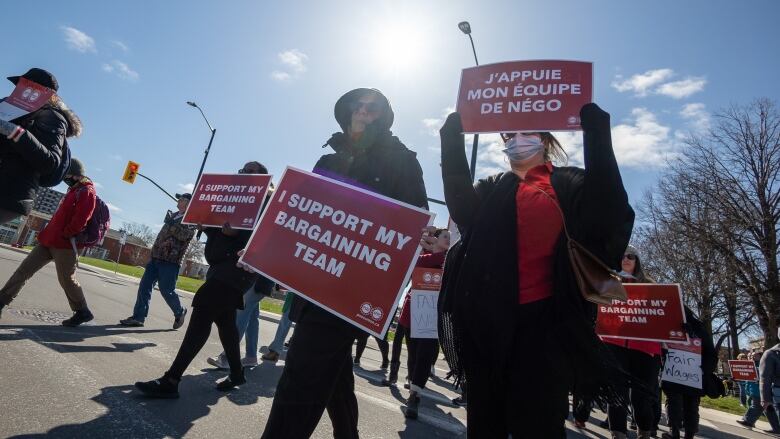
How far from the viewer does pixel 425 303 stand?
5.01 metres

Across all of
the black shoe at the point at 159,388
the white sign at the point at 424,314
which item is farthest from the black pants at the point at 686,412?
the black shoe at the point at 159,388

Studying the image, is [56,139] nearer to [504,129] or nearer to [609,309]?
[504,129]

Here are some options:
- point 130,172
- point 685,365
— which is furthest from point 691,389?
point 130,172

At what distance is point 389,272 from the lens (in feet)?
6.84

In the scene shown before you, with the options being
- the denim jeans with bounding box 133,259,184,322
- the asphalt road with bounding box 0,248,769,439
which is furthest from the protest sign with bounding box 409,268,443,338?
the denim jeans with bounding box 133,259,184,322

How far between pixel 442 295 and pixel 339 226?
67cm

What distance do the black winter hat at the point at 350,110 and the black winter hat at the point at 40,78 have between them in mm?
2350

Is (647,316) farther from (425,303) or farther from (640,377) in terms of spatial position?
(425,303)

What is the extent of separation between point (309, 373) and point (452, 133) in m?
1.32

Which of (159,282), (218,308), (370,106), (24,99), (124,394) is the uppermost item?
(370,106)

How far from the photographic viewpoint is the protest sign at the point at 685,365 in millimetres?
5180

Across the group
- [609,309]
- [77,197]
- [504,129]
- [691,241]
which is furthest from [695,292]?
[77,197]

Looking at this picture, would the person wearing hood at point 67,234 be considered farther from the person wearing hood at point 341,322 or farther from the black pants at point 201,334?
the person wearing hood at point 341,322

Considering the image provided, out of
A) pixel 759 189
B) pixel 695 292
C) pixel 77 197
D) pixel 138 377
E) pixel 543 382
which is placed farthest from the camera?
pixel 695 292
